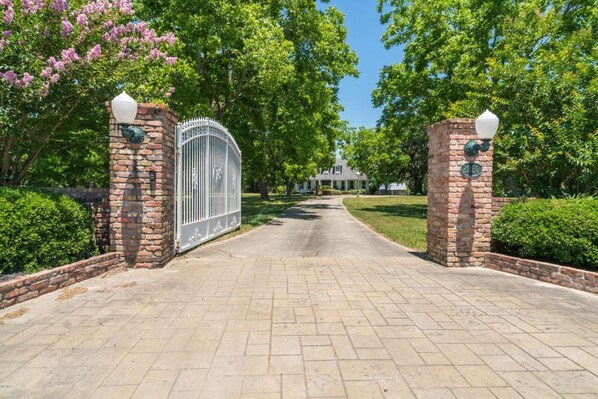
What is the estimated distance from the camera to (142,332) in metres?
3.37

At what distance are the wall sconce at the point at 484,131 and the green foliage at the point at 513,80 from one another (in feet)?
7.79

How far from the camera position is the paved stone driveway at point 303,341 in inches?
97.8

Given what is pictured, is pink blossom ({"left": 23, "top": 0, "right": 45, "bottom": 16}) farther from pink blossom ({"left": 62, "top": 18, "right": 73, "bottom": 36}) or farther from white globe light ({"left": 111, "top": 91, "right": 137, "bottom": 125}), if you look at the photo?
white globe light ({"left": 111, "top": 91, "right": 137, "bottom": 125})

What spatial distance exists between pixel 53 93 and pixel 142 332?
5362 mm

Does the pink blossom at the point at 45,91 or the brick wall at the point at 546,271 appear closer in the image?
the brick wall at the point at 546,271

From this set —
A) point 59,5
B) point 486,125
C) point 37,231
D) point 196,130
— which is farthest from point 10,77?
point 486,125

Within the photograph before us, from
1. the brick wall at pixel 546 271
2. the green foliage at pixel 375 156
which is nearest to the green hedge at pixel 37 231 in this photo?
the brick wall at pixel 546 271

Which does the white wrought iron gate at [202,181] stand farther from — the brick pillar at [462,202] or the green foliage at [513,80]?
the green foliage at [513,80]

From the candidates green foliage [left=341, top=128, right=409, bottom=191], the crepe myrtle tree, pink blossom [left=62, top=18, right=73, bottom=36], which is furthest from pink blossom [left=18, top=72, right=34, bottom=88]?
green foliage [left=341, top=128, right=409, bottom=191]

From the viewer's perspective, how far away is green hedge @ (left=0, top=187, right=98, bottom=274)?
4309 mm

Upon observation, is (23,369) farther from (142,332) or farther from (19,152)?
(19,152)

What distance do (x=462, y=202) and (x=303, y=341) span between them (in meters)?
4.75

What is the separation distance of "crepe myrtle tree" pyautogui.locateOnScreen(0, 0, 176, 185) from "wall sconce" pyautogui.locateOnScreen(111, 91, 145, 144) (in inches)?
59.4

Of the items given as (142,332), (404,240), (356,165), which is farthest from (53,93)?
(356,165)
